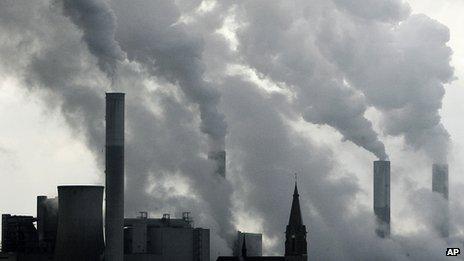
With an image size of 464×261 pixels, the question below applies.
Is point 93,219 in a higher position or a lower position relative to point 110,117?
lower

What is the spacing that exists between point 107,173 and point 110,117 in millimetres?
7008

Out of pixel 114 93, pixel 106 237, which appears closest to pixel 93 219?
pixel 106 237

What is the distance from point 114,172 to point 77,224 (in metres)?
8.06

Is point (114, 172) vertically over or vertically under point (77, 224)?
over

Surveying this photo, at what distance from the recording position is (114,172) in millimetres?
195250

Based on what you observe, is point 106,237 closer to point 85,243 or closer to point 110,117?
point 85,243

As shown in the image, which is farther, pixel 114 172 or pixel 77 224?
pixel 77 224

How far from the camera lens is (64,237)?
196m

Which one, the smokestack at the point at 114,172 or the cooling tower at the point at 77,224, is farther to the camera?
the cooling tower at the point at 77,224

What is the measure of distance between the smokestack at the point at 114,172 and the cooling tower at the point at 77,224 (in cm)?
216

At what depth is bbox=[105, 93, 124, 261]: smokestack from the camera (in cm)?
19538

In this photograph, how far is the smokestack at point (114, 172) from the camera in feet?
641

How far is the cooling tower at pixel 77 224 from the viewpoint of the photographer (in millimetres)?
196250

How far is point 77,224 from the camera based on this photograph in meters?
196
